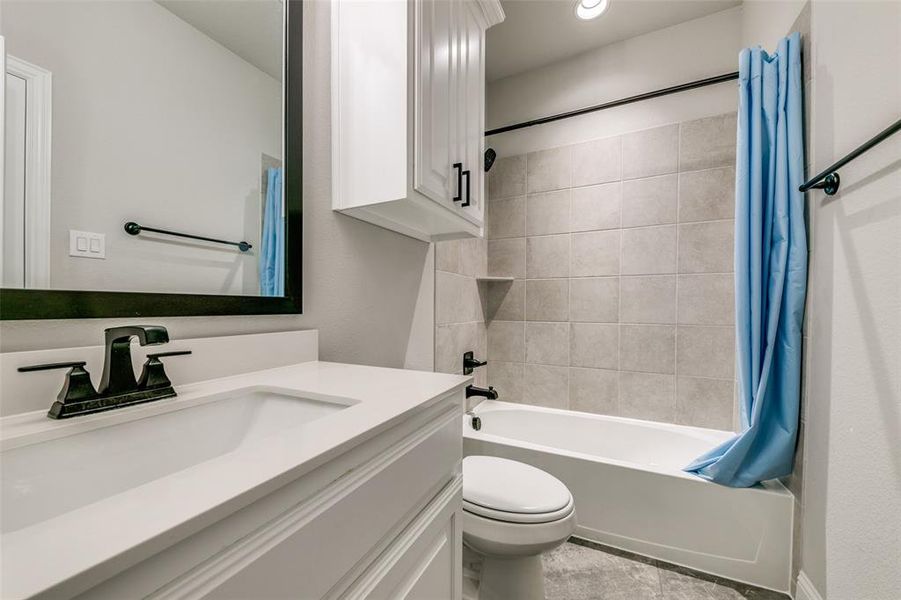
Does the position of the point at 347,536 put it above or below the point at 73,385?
below

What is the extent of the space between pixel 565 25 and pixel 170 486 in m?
2.55

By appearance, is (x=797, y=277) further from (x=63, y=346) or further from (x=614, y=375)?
(x=63, y=346)

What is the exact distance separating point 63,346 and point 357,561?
23.6 inches

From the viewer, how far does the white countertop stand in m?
0.23

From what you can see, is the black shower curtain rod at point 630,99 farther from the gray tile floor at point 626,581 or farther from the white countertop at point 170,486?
the gray tile floor at point 626,581

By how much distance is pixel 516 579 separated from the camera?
Result: 3.78 ft

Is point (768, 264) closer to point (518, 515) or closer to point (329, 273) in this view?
point (518, 515)

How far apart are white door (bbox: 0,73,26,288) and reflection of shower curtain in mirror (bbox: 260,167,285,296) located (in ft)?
1.34

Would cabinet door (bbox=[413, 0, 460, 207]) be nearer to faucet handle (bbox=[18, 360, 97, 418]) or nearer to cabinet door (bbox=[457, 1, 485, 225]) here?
cabinet door (bbox=[457, 1, 485, 225])

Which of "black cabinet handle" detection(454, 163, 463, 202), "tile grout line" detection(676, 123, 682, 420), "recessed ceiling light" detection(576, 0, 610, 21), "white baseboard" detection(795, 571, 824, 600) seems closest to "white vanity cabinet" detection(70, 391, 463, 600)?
"black cabinet handle" detection(454, 163, 463, 202)

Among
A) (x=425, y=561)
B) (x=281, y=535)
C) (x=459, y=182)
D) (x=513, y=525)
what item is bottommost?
(x=513, y=525)

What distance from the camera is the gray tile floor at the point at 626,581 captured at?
1306 mm

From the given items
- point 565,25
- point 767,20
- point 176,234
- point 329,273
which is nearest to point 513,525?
point 329,273

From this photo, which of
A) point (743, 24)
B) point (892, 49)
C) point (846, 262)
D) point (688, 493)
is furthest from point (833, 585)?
point (743, 24)
